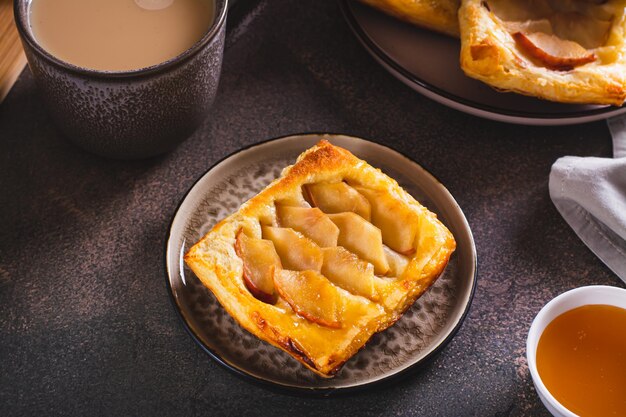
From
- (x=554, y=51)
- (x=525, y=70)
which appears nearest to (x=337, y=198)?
(x=525, y=70)

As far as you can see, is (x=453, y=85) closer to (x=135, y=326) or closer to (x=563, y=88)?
(x=563, y=88)

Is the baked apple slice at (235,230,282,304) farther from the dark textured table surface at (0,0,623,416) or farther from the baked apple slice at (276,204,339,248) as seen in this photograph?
the dark textured table surface at (0,0,623,416)

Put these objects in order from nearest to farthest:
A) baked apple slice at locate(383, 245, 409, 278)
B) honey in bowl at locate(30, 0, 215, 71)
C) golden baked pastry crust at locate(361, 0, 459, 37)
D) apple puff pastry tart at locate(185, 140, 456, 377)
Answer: apple puff pastry tart at locate(185, 140, 456, 377), baked apple slice at locate(383, 245, 409, 278), honey in bowl at locate(30, 0, 215, 71), golden baked pastry crust at locate(361, 0, 459, 37)

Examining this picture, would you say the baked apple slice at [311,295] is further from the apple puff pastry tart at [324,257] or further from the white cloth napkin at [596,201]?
the white cloth napkin at [596,201]

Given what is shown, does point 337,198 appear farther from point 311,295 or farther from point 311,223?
point 311,295

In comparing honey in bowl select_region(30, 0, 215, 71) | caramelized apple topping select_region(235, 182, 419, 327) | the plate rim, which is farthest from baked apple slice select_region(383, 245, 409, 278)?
honey in bowl select_region(30, 0, 215, 71)

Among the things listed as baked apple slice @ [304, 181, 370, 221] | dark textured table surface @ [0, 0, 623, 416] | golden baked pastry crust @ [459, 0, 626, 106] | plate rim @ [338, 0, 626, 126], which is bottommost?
dark textured table surface @ [0, 0, 623, 416]

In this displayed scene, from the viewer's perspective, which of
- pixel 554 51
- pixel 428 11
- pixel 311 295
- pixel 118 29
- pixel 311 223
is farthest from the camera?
pixel 428 11
